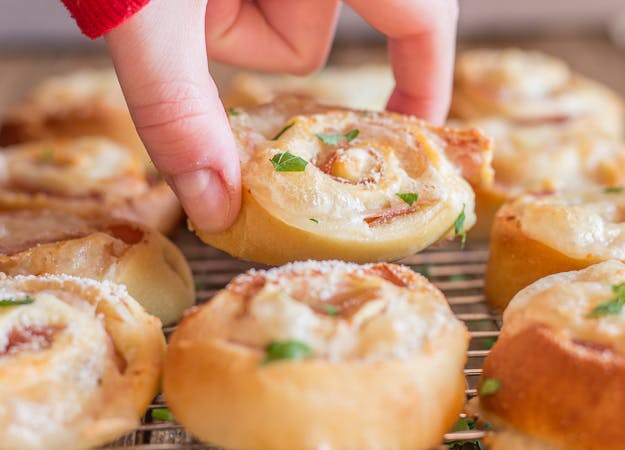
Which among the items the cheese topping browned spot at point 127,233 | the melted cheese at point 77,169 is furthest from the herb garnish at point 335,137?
the melted cheese at point 77,169

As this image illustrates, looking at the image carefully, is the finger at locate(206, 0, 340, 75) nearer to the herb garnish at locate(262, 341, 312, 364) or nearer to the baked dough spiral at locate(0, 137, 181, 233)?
the baked dough spiral at locate(0, 137, 181, 233)

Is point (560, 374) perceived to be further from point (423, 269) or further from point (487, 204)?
point (487, 204)

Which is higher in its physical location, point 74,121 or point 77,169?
point 77,169

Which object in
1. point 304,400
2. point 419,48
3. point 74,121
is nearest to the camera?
point 304,400

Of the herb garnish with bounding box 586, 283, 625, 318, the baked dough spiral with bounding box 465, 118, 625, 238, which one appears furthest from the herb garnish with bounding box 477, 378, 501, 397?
the baked dough spiral with bounding box 465, 118, 625, 238

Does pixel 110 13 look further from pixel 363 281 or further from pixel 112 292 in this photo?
pixel 363 281

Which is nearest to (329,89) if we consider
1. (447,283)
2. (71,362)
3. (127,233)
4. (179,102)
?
(447,283)

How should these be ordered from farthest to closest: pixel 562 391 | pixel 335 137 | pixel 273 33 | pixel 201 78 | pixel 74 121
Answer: pixel 74 121 → pixel 273 33 → pixel 335 137 → pixel 201 78 → pixel 562 391
